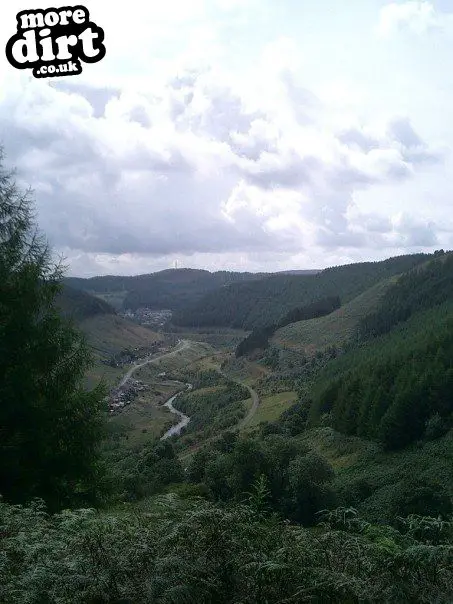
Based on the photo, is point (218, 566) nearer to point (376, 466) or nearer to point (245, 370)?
point (376, 466)

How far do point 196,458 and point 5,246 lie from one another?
3369 centimetres

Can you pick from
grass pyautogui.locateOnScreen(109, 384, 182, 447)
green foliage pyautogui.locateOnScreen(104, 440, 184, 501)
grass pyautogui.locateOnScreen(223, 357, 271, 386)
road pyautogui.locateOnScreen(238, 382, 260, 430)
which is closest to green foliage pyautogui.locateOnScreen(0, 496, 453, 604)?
green foliage pyautogui.locateOnScreen(104, 440, 184, 501)

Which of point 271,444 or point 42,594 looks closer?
point 42,594

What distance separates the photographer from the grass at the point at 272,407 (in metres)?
81.5

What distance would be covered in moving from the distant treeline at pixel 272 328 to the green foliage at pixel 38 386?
147 m

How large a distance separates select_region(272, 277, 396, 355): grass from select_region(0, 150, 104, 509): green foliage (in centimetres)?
12843

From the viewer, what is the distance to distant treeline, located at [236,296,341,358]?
541ft

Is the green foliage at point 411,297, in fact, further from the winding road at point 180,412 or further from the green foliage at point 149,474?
the green foliage at point 149,474

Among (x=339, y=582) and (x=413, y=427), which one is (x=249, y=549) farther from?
(x=413, y=427)

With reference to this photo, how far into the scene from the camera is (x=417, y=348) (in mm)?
64312

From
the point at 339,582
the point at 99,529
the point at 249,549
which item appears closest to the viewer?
the point at 339,582

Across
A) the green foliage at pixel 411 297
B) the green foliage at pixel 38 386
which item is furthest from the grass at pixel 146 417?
the green foliage at pixel 38 386

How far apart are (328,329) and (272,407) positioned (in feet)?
230

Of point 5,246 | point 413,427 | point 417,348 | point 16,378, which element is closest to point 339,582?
point 16,378
